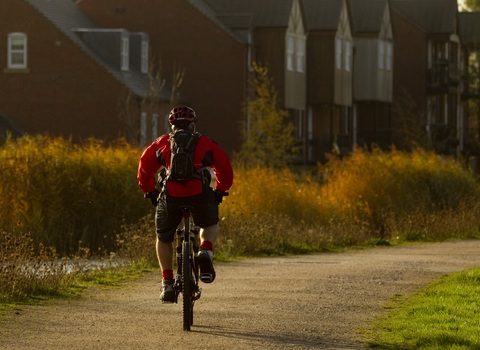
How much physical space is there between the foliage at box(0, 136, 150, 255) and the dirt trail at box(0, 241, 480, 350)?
4.39 metres

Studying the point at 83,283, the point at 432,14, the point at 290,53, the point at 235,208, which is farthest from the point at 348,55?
the point at 83,283

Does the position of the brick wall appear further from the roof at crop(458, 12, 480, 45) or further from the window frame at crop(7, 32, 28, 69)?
the roof at crop(458, 12, 480, 45)

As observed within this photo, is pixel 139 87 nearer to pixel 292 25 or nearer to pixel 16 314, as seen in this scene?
pixel 292 25

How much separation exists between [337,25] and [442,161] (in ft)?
73.3

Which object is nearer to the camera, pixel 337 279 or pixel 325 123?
pixel 337 279

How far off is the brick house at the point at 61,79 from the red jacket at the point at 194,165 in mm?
28110

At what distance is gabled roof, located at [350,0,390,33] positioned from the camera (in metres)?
51.1

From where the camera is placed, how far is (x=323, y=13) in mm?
46875

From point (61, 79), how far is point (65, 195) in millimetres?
20446

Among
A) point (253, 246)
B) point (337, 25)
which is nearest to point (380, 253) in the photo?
point (253, 246)

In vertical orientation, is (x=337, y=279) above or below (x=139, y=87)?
below

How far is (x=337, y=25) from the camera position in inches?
1816

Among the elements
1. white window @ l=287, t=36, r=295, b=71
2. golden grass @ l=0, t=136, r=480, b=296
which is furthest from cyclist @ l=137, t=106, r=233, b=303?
white window @ l=287, t=36, r=295, b=71

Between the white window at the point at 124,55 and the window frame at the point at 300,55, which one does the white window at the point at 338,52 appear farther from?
the white window at the point at 124,55
